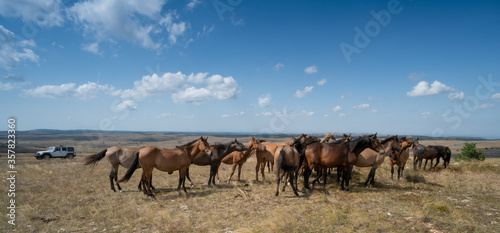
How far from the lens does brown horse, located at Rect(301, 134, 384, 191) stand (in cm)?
961

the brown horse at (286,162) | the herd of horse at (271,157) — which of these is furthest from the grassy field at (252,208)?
the brown horse at (286,162)

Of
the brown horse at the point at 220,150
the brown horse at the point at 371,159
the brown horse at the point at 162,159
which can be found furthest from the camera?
the brown horse at the point at 220,150

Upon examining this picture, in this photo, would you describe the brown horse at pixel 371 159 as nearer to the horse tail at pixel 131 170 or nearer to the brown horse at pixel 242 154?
the brown horse at pixel 242 154

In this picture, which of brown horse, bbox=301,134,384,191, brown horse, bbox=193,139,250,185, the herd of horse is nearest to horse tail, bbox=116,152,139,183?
the herd of horse

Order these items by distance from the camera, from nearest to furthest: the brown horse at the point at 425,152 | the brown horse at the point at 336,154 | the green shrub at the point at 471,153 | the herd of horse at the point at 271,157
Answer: the herd of horse at the point at 271,157 → the brown horse at the point at 336,154 → the brown horse at the point at 425,152 → the green shrub at the point at 471,153

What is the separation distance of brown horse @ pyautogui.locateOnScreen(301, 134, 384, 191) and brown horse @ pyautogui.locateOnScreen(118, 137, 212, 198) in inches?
177

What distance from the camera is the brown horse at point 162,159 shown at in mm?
8648

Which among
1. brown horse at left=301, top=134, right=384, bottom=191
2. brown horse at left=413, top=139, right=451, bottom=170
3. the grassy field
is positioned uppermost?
brown horse at left=301, top=134, right=384, bottom=191

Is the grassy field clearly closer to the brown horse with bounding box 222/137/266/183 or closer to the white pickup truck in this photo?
the brown horse with bounding box 222/137/266/183

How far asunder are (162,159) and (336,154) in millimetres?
7372

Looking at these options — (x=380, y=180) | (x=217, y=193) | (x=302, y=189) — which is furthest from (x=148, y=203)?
(x=380, y=180)

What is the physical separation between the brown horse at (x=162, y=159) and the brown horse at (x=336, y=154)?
4.49 metres

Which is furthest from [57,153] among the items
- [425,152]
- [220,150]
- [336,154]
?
[425,152]

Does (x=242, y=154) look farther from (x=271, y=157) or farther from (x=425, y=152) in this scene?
(x=425, y=152)
